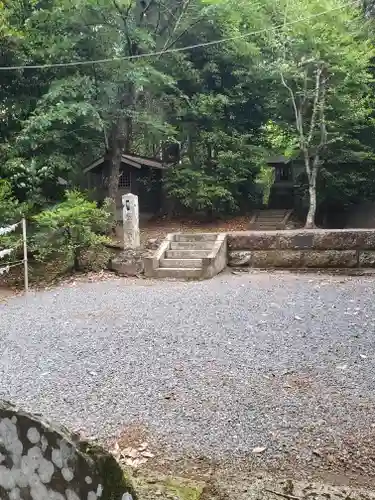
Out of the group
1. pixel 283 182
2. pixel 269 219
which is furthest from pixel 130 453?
pixel 283 182

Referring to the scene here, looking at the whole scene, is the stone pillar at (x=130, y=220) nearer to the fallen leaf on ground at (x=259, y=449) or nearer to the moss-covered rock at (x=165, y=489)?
the fallen leaf on ground at (x=259, y=449)

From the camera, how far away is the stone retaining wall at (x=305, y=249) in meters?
7.31

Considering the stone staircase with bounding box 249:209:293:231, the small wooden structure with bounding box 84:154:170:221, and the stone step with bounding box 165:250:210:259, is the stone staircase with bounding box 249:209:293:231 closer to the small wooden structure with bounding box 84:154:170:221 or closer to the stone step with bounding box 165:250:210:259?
the small wooden structure with bounding box 84:154:170:221

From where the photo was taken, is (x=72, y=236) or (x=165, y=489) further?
(x=72, y=236)

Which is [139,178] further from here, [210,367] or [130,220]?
[210,367]

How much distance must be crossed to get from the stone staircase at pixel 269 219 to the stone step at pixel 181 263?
4722 millimetres

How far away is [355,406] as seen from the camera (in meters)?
2.81

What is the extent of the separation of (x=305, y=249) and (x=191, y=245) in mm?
2153

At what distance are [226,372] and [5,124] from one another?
29.3ft

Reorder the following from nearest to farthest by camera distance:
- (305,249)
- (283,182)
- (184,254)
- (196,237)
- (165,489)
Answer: (165,489) → (305,249) → (184,254) → (196,237) → (283,182)

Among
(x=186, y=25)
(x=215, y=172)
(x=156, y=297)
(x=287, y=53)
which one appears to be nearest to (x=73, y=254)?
(x=156, y=297)

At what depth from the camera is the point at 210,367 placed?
3.58 metres

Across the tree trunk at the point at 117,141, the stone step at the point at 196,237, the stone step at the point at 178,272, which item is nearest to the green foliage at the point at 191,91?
the tree trunk at the point at 117,141

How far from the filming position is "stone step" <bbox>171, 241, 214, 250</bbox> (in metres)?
8.37
